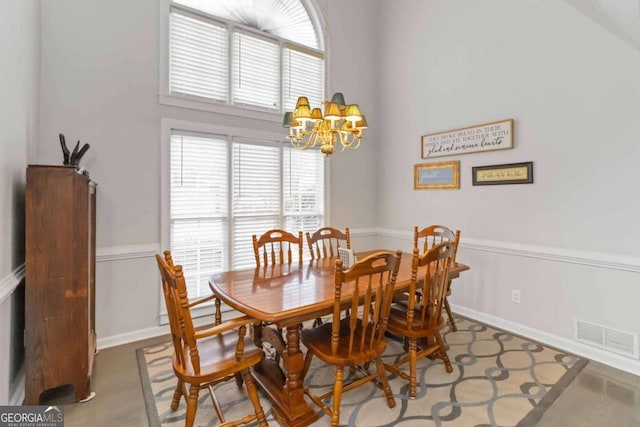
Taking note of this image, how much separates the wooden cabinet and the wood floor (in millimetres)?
169

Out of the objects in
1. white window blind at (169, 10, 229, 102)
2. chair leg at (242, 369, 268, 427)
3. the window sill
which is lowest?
chair leg at (242, 369, 268, 427)

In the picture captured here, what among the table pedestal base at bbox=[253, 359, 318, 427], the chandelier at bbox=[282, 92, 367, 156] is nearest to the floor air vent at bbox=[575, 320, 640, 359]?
the table pedestal base at bbox=[253, 359, 318, 427]

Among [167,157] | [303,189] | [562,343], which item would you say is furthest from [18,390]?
[562,343]

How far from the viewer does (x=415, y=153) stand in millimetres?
4160

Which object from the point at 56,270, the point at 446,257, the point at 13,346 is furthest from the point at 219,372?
the point at 446,257

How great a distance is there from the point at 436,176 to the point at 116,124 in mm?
3410

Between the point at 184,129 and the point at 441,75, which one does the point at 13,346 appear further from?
the point at 441,75

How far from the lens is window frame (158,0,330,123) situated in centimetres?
308

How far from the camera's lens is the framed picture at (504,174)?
309 centimetres

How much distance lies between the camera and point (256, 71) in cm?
367

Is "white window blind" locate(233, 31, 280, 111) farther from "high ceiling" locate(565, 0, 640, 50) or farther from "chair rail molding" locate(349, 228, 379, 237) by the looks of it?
"high ceiling" locate(565, 0, 640, 50)

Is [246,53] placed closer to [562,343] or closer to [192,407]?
[192,407]

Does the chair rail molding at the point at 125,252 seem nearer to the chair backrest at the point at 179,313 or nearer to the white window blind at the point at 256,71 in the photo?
the chair backrest at the point at 179,313

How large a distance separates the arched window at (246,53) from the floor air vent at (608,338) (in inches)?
144
